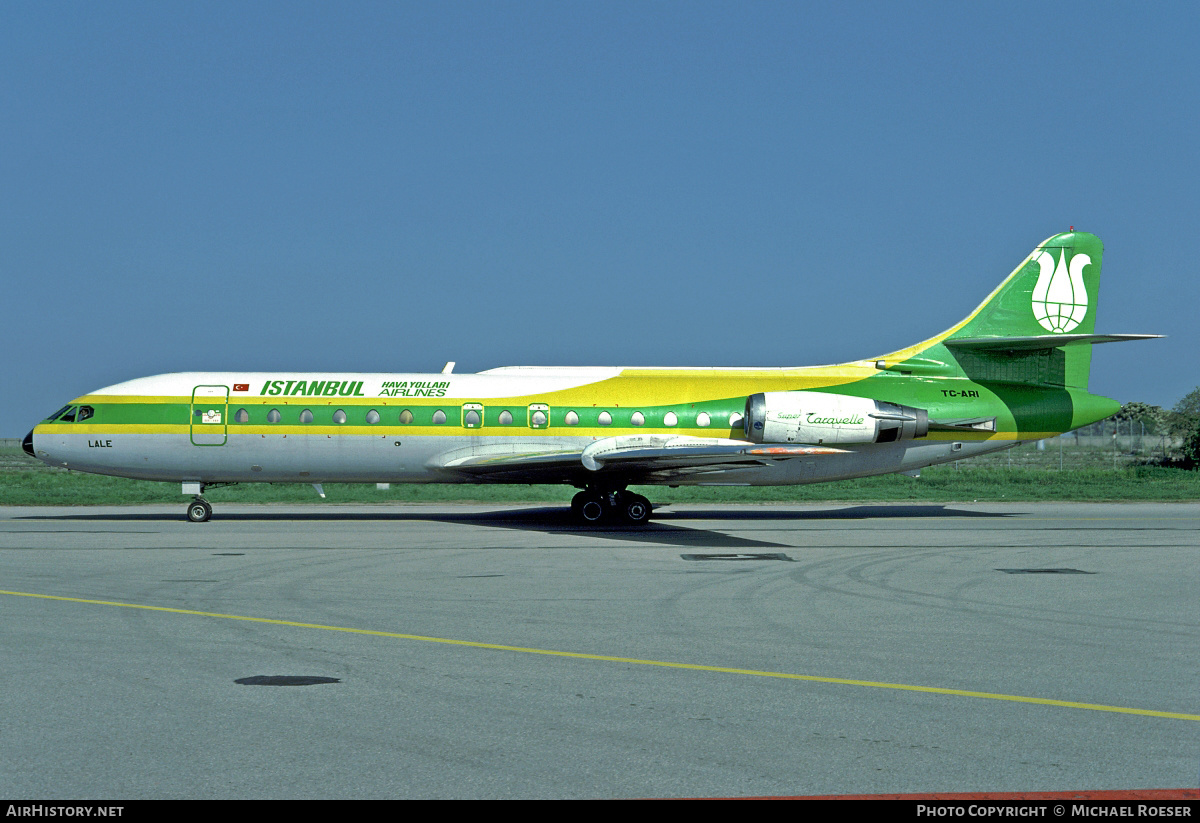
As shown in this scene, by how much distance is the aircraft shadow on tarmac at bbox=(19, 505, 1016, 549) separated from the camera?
2377 centimetres

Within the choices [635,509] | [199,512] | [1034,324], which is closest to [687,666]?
[635,509]

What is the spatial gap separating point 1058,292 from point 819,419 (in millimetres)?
8332

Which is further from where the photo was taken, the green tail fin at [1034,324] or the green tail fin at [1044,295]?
the green tail fin at [1044,295]

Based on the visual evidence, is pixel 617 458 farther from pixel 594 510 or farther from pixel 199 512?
pixel 199 512

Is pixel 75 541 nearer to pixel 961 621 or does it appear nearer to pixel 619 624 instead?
pixel 619 624

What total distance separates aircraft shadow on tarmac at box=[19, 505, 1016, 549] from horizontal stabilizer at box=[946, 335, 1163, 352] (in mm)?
4644

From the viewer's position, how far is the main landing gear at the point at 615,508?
26391mm

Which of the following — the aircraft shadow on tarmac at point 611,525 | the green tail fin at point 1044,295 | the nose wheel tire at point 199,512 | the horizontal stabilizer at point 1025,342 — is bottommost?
the aircraft shadow on tarmac at point 611,525

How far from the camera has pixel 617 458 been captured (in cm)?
2512

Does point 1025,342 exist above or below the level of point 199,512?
above

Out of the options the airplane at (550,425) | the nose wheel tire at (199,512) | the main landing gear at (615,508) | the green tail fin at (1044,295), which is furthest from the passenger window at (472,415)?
the green tail fin at (1044,295)

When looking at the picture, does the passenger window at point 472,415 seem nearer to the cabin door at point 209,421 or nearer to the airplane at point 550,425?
the airplane at point 550,425

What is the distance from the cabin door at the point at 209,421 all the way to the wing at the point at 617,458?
519cm

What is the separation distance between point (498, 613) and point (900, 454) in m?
18.4
